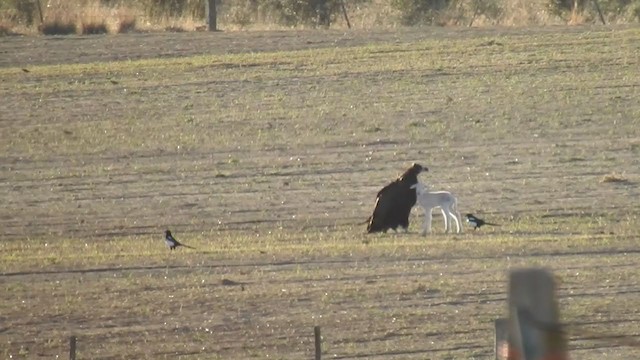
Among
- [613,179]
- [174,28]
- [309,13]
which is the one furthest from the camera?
[309,13]

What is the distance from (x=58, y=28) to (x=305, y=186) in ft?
56.6

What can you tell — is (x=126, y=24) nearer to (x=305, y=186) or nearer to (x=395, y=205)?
(x=305, y=186)

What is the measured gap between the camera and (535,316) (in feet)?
16.8

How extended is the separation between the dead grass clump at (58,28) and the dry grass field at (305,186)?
150 centimetres

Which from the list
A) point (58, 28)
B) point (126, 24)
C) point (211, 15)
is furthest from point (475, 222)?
point (58, 28)

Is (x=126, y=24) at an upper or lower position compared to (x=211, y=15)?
lower

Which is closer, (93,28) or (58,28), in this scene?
(93,28)

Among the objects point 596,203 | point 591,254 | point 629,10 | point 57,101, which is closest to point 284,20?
point 629,10

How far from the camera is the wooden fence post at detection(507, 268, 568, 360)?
199 inches

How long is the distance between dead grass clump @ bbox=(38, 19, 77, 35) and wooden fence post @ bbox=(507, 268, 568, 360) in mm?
36089

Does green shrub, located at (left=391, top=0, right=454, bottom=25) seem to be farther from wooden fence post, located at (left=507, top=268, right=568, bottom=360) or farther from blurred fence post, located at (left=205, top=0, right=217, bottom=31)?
wooden fence post, located at (left=507, top=268, right=568, bottom=360)

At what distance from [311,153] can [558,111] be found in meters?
5.15

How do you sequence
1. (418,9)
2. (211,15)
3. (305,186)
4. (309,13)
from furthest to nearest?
(418,9) < (309,13) < (211,15) < (305,186)

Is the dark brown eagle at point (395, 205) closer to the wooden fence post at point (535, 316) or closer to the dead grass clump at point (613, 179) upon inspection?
the dead grass clump at point (613, 179)
